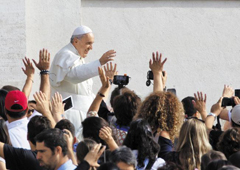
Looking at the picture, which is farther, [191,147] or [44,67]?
[44,67]

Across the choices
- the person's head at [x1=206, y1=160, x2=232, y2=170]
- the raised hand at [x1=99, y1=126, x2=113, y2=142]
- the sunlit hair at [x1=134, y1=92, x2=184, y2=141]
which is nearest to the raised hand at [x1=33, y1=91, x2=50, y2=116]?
the sunlit hair at [x1=134, y1=92, x2=184, y2=141]

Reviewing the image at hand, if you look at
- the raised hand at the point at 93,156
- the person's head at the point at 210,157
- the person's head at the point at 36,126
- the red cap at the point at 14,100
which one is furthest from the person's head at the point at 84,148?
the red cap at the point at 14,100

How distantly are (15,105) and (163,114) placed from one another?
1.33 meters

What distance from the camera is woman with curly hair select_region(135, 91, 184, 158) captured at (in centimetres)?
555

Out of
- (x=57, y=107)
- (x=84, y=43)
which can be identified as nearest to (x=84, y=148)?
(x=57, y=107)

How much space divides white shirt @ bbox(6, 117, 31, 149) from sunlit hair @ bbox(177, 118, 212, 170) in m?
1.42

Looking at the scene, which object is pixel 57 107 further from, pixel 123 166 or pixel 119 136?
pixel 123 166

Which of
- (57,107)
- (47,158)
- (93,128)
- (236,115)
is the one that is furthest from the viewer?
(57,107)

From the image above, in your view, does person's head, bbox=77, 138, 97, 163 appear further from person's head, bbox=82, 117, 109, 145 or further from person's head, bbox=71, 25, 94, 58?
person's head, bbox=71, 25, 94, 58

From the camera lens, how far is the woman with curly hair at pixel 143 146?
194 inches

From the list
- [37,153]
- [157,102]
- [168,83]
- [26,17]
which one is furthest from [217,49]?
[37,153]

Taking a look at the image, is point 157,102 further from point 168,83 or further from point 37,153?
point 168,83

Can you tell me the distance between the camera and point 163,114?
561 centimetres

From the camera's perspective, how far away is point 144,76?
10.8 meters
